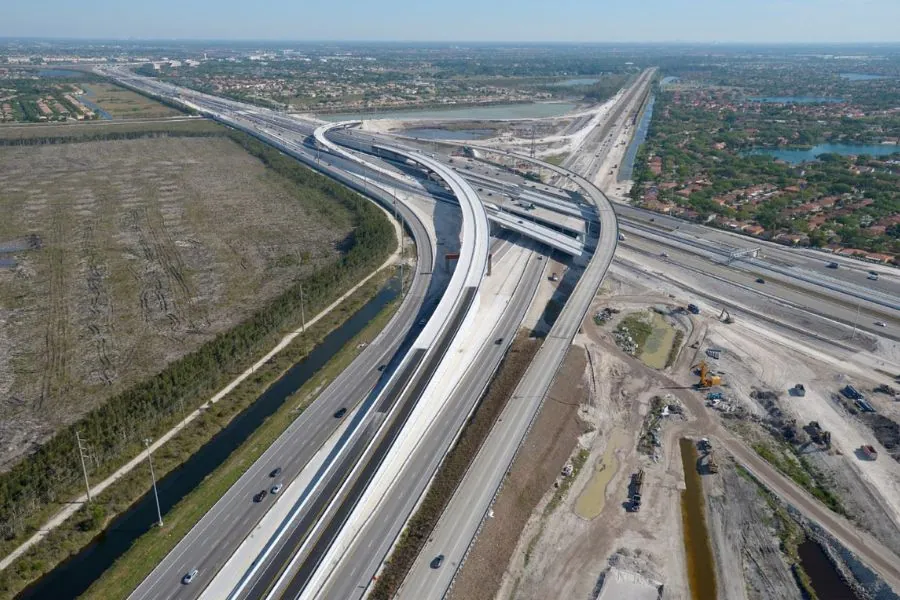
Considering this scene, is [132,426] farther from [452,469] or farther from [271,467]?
[452,469]

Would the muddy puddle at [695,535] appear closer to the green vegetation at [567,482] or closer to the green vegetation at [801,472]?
the green vegetation at [801,472]

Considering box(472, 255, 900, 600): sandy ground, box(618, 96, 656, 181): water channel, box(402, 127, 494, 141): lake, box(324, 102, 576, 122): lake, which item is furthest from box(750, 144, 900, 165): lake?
box(472, 255, 900, 600): sandy ground

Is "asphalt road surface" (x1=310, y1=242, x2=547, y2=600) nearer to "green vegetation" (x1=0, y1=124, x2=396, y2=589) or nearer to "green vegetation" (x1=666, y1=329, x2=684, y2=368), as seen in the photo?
"green vegetation" (x1=666, y1=329, x2=684, y2=368)

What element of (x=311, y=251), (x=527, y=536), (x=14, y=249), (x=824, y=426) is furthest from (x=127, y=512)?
(x=14, y=249)

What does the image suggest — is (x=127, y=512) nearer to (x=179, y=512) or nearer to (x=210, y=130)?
(x=179, y=512)

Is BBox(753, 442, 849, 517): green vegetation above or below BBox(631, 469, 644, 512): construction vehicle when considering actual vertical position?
above

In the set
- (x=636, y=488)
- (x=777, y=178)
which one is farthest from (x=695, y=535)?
(x=777, y=178)
